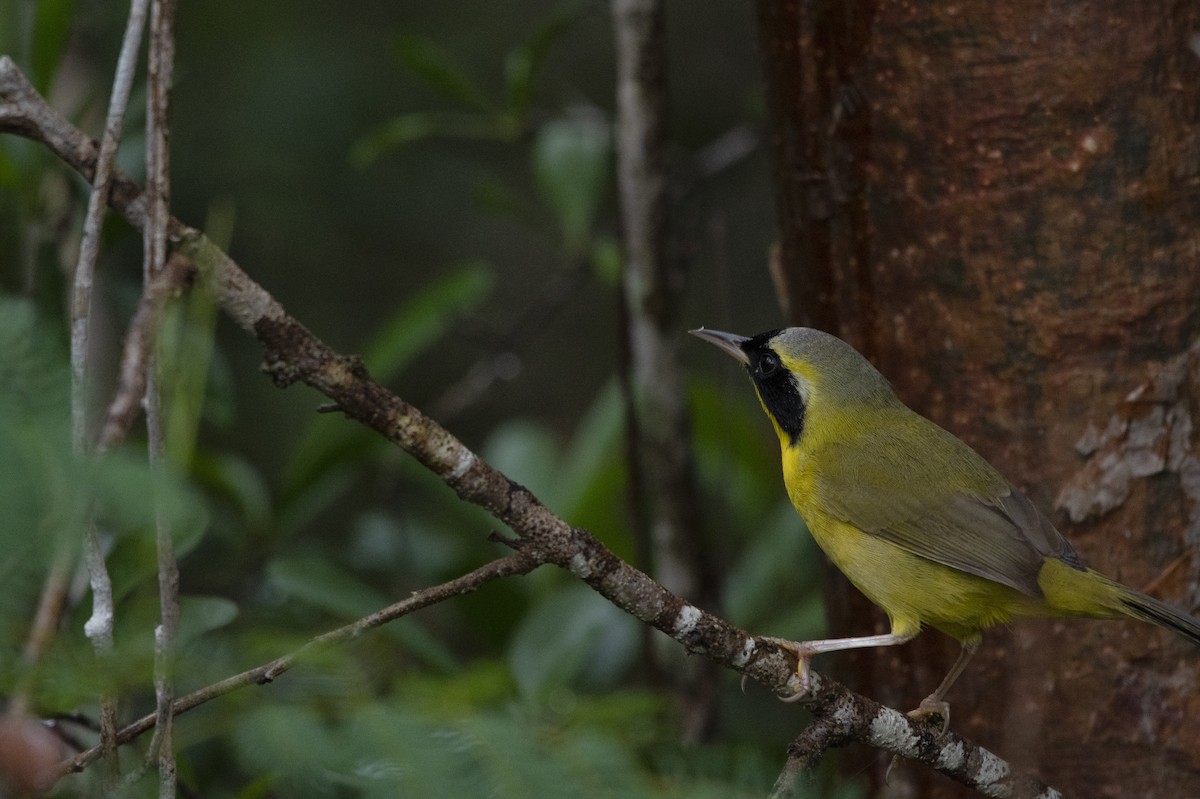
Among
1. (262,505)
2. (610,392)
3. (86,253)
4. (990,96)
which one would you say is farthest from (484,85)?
(86,253)

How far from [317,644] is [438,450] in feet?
1.14

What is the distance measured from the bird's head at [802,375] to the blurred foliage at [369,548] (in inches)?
31.2

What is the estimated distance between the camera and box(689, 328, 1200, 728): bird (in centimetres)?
273

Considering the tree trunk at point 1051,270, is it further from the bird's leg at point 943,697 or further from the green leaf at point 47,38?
the green leaf at point 47,38

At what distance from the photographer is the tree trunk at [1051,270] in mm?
2627

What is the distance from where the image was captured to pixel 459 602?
4.05 metres

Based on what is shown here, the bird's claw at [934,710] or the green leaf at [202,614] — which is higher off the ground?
the green leaf at [202,614]

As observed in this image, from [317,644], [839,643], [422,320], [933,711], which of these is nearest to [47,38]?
[422,320]

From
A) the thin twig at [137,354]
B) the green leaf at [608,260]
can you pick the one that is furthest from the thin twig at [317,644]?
the green leaf at [608,260]

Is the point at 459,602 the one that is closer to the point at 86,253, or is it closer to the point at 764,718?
the point at 764,718

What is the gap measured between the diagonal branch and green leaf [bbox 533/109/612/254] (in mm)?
2608

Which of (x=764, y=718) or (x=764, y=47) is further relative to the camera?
(x=764, y=718)

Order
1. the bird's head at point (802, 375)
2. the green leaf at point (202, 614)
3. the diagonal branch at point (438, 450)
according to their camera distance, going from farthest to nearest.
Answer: the bird's head at point (802, 375)
the green leaf at point (202, 614)
the diagonal branch at point (438, 450)

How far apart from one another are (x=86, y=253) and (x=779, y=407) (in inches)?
84.5
